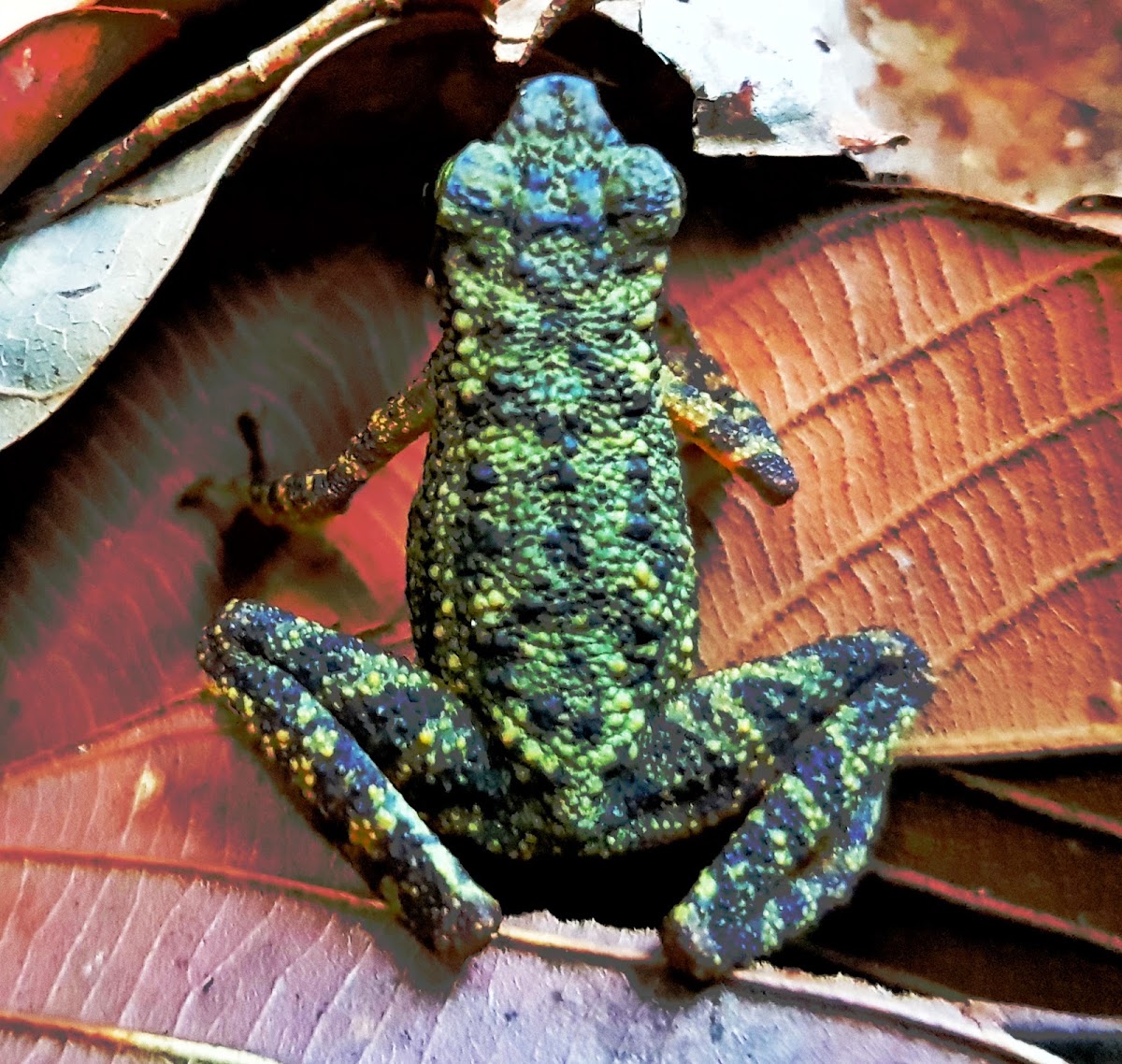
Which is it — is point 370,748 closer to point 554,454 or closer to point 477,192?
point 554,454

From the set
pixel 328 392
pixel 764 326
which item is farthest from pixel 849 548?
pixel 328 392

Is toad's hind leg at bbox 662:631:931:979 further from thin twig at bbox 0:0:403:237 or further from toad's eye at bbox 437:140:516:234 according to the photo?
thin twig at bbox 0:0:403:237

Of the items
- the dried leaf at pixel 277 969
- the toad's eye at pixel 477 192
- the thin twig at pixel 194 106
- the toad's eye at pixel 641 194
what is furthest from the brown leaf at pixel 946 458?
the thin twig at pixel 194 106

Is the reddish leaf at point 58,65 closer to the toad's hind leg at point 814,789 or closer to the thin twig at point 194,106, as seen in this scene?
the thin twig at point 194,106

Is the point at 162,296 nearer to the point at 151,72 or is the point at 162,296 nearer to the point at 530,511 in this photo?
the point at 151,72

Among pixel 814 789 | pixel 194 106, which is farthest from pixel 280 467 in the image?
pixel 814 789

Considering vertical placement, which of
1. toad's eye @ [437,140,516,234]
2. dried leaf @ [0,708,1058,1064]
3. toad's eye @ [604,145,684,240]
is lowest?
dried leaf @ [0,708,1058,1064]

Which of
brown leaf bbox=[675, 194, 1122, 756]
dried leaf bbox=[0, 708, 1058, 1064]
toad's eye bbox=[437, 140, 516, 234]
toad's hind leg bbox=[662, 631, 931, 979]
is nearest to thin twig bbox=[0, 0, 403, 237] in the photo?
toad's eye bbox=[437, 140, 516, 234]
